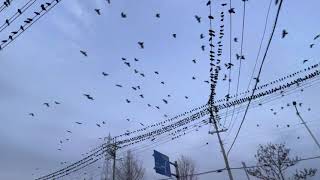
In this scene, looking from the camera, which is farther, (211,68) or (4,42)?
(211,68)

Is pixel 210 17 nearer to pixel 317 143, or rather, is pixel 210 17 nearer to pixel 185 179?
pixel 317 143

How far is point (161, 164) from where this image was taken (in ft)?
60.4

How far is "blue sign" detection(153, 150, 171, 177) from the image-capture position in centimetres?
1808

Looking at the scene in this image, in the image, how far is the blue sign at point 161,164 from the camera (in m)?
18.1

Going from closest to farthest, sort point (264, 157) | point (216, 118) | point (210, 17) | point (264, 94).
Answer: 1. point (210, 17)
2. point (264, 94)
3. point (216, 118)
4. point (264, 157)

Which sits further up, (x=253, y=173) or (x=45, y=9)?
(x=253, y=173)

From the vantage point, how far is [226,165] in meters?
23.9

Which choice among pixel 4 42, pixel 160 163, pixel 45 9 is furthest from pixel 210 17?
pixel 160 163

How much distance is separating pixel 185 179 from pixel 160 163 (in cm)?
2155

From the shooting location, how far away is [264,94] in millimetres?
17828

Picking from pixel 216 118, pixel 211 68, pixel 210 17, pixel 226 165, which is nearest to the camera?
pixel 210 17

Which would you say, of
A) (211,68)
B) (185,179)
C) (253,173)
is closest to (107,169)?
(185,179)

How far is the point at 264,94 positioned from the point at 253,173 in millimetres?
23758

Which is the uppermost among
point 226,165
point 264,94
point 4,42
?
point 264,94
